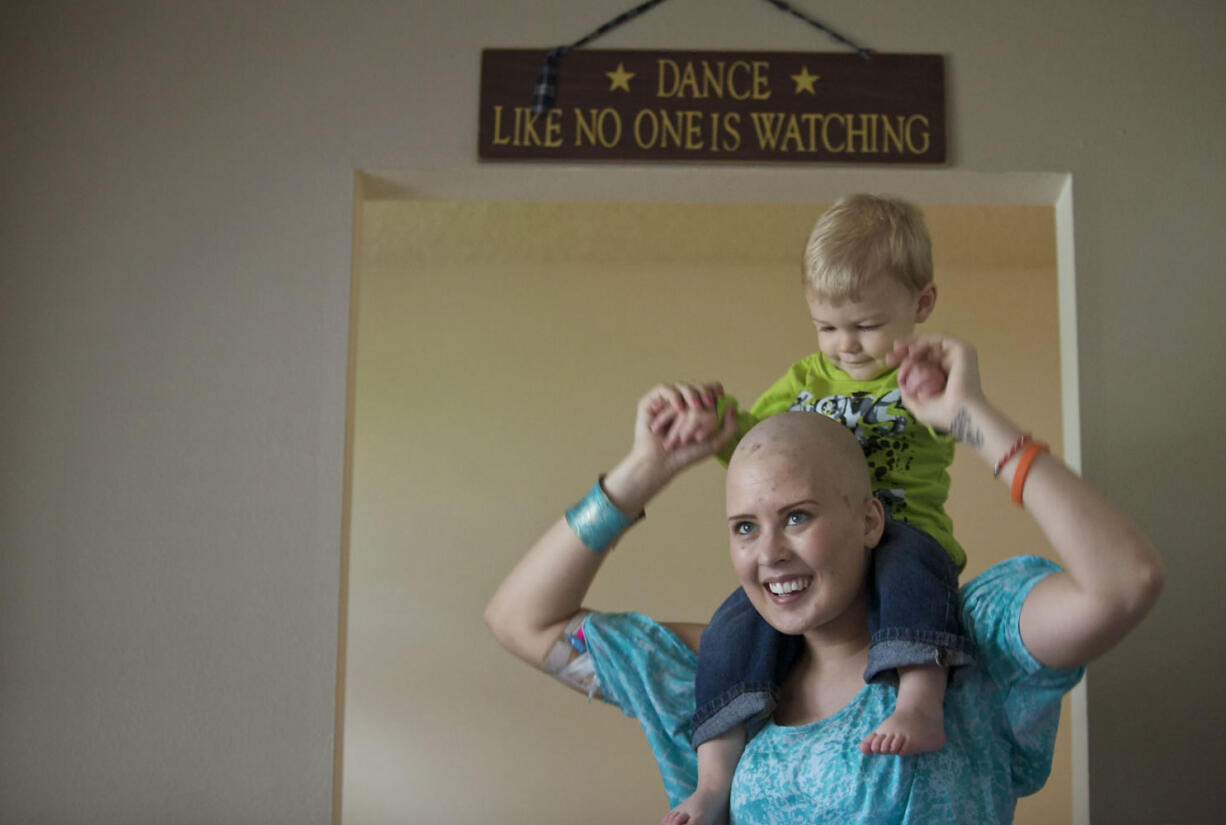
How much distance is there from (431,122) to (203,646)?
1312 mm

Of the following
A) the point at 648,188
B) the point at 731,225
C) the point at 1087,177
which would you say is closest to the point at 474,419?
the point at 731,225

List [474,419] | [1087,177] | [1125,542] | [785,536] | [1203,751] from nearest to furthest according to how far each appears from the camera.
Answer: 1. [1125,542]
2. [785,536]
3. [1203,751]
4. [1087,177]
5. [474,419]

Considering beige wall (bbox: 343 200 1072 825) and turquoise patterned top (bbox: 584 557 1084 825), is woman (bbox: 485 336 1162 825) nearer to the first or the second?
turquoise patterned top (bbox: 584 557 1084 825)

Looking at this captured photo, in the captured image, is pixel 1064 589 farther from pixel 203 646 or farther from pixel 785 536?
pixel 203 646

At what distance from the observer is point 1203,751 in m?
2.89

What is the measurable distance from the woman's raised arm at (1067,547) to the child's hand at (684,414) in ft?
1.20

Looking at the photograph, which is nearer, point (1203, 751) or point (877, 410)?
point (877, 410)

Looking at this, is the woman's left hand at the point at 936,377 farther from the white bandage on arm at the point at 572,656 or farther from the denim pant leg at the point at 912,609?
the white bandage on arm at the point at 572,656

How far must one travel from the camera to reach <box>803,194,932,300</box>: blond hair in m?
2.07

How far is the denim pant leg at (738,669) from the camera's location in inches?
76.6

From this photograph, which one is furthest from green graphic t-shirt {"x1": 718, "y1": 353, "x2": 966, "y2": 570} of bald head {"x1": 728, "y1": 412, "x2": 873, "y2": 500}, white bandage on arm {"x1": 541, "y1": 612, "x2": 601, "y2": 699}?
white bandage on arm {"x1": 541, "y1": 612, "x2": 601, "y2": 699}

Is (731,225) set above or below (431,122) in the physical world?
above

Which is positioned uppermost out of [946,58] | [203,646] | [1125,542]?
[946,58]

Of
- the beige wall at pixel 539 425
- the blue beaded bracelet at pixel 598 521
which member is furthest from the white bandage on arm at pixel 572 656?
the beige wall at pixel 539 425
